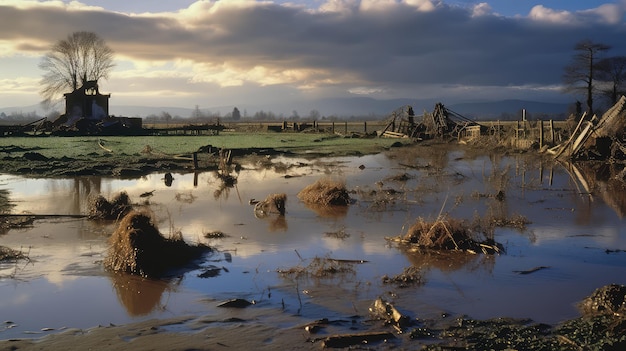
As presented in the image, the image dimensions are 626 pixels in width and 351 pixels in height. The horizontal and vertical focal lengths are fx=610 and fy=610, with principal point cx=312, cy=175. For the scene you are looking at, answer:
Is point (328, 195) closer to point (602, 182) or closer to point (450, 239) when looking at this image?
point (450, 239)

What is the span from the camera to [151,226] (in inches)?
400

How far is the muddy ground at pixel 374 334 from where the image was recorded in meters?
6.32

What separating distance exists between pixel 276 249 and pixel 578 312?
18.0 feet

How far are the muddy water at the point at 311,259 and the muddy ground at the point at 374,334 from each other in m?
0.29

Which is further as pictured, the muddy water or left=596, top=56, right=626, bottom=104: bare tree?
left=596, top=56, right=626, bottom=104: bare tree

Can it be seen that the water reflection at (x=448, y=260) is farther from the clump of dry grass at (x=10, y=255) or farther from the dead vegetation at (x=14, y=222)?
the dead vegetation at (x=14, y=222)

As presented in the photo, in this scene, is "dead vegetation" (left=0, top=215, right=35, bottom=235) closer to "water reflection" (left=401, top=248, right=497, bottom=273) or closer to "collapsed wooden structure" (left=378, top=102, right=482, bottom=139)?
"water reflection" (left=401, top=248, right=497, bottom=273)

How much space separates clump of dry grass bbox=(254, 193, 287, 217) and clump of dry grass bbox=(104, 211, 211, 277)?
5094mm

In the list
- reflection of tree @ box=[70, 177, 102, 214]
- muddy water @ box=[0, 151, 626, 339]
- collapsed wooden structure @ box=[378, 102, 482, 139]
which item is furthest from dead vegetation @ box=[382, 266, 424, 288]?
collapsed wooden structure @ box=[378, 102, 482, 139]

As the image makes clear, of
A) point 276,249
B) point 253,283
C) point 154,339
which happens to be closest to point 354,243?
point 276,249

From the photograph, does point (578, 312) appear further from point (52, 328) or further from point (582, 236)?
point (52, 328)

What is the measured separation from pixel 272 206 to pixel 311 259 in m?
5.37

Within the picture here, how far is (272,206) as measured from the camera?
51.2ft

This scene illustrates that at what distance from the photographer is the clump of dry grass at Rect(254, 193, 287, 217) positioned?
15.3 m
